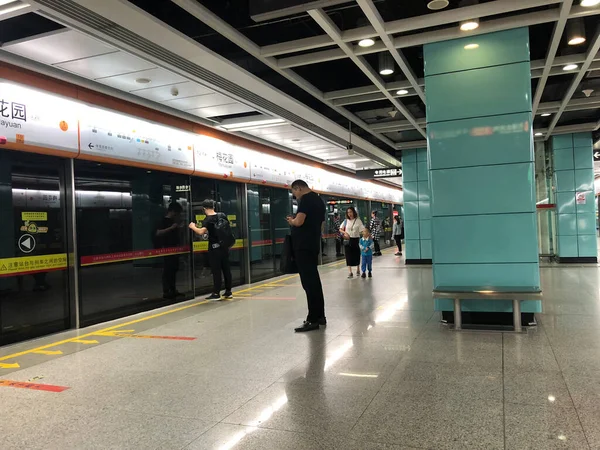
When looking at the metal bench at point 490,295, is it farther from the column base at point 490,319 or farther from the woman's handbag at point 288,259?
the woman's handbag at point 288,259

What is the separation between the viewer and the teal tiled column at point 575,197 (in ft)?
37.9

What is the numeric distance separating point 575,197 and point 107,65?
11441 millimetres

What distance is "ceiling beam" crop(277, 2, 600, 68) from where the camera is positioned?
15.1 ft

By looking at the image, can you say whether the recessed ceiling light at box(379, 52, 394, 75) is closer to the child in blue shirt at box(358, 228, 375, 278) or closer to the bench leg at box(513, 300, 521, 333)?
the bench leg at box(513, 300, 521, 333)

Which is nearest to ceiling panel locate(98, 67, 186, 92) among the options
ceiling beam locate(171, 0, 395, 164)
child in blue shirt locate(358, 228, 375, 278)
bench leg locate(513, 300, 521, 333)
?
ceiling beam locate(171, 0, 395, 164)

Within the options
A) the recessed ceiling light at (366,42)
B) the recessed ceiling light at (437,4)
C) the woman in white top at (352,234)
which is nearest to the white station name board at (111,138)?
the woman in white top at (352,234)

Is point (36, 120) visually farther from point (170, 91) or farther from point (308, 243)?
point (308, 243)

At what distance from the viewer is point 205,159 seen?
7953 mm

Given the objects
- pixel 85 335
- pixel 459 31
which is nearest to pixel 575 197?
pixel 459 31

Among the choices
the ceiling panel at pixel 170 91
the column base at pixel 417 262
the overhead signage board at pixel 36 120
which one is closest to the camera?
the overhead signage board at pixel 36 120

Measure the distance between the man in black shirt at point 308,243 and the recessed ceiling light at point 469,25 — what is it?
2.38 meters

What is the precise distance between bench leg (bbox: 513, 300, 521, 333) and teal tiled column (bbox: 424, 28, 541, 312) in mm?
239

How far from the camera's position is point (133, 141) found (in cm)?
636

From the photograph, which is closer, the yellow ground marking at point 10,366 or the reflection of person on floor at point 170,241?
the yellow ground marking at point 10,366
